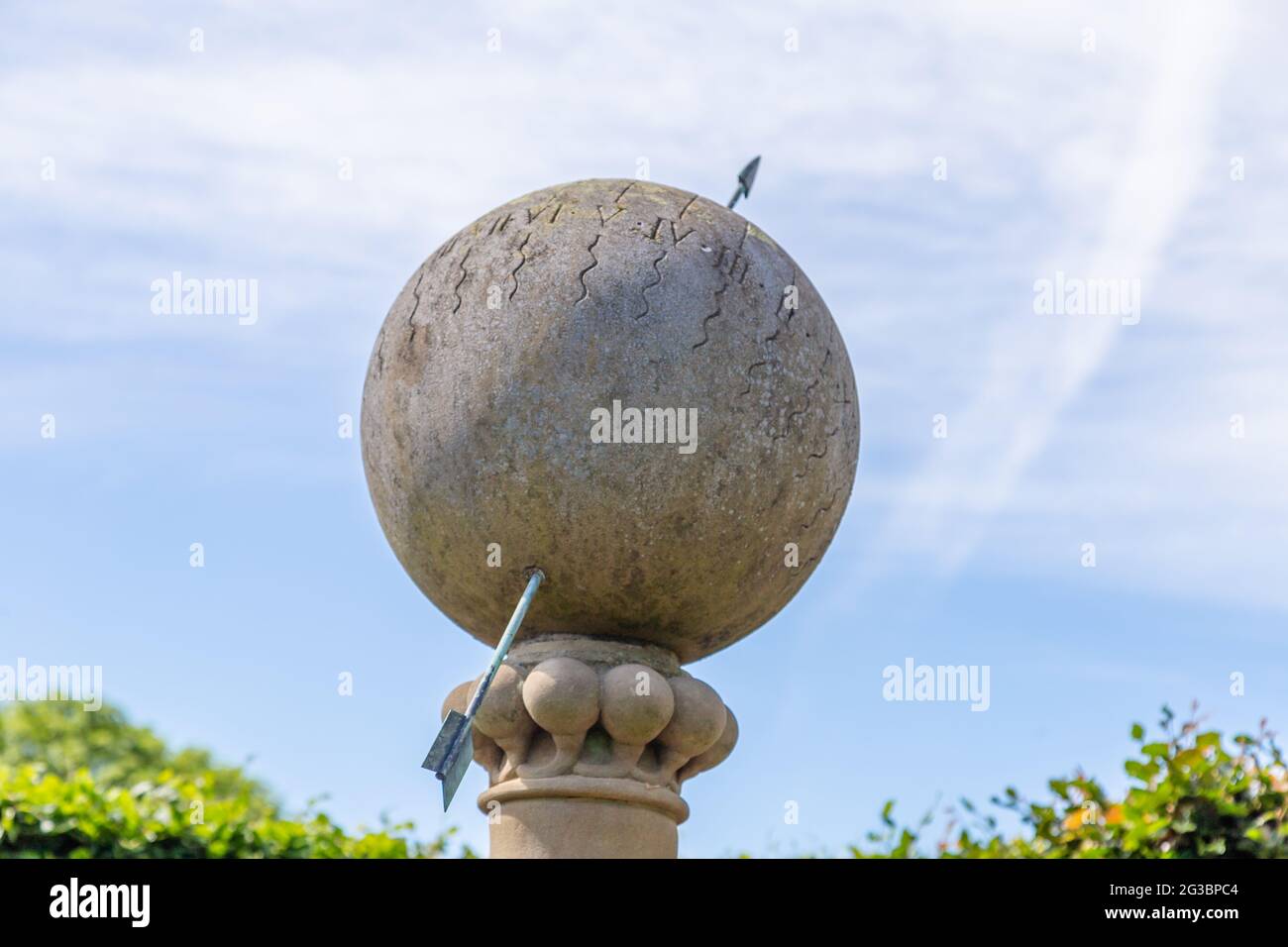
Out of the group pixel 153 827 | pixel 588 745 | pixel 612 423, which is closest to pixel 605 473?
pixel 612 423

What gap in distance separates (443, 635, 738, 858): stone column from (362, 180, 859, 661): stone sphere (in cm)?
23

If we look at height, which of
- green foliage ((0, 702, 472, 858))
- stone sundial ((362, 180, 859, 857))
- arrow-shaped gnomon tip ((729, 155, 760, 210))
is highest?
arrow-shaped gnomon tip ((729, 155, 760, 210))

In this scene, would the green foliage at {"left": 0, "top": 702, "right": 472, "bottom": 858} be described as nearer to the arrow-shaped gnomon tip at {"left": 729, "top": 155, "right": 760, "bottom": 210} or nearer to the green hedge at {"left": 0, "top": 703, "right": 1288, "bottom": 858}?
the green hedge at {"left": 0, "top": 703, "right": 1288, "bottom": 858}

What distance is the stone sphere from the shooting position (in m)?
5.50

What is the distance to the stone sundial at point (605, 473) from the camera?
5.50 metres

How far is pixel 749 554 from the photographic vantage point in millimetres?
5703

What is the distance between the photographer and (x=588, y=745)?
5.65 m

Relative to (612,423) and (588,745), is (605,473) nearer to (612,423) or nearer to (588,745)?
(612,423)

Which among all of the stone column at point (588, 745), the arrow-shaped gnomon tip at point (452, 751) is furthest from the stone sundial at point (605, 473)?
the arrow-shaped gnomon tip at point (452, 751)

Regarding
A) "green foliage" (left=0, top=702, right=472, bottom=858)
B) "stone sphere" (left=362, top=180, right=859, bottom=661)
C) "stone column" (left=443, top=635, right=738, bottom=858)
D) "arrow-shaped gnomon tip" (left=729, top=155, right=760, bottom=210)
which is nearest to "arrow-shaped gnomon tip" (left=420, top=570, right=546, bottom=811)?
"stone column" (left=443, top=635, right=738, bottom=858)
